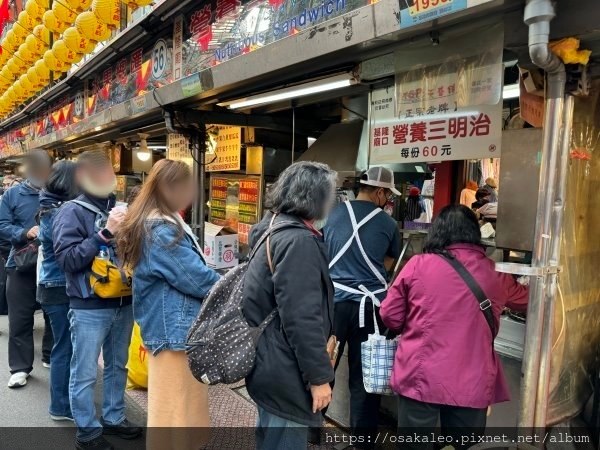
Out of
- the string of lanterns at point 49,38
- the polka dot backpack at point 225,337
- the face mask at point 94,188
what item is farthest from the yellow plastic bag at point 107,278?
the string of lanterns at point 49,38

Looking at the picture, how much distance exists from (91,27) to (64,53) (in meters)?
1.37

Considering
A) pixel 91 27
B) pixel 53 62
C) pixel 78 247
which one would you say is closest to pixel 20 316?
pixel 78 247

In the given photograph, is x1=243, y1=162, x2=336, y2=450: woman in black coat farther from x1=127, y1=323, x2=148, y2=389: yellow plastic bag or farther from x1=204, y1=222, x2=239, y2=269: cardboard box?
x1=204, y1=222, x2=239, y2=269: cardboard box

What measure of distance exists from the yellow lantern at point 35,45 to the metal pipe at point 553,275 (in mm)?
9592

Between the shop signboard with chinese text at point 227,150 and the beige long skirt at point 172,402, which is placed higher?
the shop signboard with chinese text at point 227,150

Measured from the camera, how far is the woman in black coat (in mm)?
2186

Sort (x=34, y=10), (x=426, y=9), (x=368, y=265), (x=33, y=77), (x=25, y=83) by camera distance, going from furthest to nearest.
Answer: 1. (x=25, y=83)
2. (x=33, y=77)
3. (x=34, y=10)
4. (x=368, y=265)
5. (x=426, y=9)

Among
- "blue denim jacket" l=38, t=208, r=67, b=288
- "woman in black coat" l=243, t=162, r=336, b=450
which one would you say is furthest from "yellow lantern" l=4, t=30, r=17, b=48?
"woman in black coat" l=243, t=162, r=336, b=450

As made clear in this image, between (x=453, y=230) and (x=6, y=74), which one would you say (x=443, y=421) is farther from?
(x=6, y=74)

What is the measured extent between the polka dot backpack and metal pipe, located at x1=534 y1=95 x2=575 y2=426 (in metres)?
1.30

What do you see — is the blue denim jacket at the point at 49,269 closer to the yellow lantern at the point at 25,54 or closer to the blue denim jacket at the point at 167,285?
the blue denim jacket at the point at 167,285

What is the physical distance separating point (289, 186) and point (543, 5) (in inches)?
54.8

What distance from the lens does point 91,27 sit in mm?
6461

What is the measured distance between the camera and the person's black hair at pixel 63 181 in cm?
381
